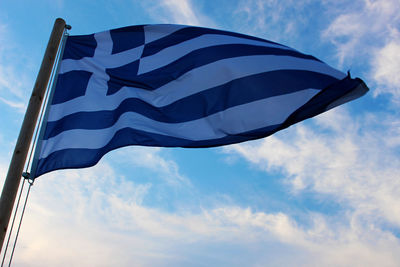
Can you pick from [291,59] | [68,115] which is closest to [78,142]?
[68,115]

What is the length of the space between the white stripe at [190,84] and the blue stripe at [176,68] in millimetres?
93

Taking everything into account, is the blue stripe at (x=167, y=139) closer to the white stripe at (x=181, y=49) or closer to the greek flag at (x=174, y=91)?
the greek flag at (x=174, y=91)

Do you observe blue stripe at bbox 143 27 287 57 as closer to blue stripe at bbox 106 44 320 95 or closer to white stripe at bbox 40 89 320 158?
blue stripe at bbox 106 44 320 95

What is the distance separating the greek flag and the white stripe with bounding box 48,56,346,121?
0.7 inches

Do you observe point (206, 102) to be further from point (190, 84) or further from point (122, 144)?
point (122, 144)

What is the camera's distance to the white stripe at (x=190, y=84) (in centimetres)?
682

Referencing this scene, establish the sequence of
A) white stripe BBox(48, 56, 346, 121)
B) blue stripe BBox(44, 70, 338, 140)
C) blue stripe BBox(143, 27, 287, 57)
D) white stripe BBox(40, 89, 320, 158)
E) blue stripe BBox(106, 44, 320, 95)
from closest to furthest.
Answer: white stripe BBox(40, 89, 320, 158) < blue stripe BBox(44, 70, 338, 140) < white stripe BBox(48, 56, 346, 121) < blue stripe BBox(106, 44, 320, 95) < blue stripe BBox(143, 27, 287, 57)

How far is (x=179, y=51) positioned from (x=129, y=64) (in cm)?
98

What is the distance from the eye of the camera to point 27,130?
231 inches

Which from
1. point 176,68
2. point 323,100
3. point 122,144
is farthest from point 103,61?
point 323,100

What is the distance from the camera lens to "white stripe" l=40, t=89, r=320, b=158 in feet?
20.7

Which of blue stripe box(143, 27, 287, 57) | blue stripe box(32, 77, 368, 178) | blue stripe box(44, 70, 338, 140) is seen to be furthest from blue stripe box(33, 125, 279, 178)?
blue stripe box(143, 27, 287, 57)

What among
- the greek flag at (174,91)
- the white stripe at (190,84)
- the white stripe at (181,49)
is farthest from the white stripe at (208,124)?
the white stripe at (181,49)

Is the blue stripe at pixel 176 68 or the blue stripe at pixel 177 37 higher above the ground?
the blue stripe at pixel 177 37
